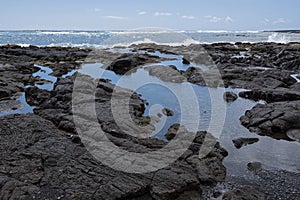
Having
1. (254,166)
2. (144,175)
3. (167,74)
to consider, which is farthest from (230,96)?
(144,175)

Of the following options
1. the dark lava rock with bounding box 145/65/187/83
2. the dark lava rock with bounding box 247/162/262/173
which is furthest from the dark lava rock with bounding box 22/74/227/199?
the dark lava rock with bounding box 145/65/187/83

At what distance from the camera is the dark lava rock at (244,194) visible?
9430 mm

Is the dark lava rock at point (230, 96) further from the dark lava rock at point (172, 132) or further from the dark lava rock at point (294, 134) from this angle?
the dark lava rock at point (172, 132)

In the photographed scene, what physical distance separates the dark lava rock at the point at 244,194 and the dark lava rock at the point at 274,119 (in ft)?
21.2

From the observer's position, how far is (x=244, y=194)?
31.3 feet

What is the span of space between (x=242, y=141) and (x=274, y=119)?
351 cm

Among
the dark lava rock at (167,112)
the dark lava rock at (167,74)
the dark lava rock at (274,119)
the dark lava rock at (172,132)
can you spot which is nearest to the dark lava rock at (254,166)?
the dark lava rock at (274,119)

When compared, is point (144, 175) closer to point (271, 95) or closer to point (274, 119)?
point (274, 119)

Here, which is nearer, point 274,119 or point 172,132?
point 172,132

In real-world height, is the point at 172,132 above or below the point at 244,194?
below

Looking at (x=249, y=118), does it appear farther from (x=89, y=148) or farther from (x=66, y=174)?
(x=66, y=174)

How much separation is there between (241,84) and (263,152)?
16223 mm

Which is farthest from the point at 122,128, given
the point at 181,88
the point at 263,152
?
the point at 181,88

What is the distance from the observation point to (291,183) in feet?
34.7
